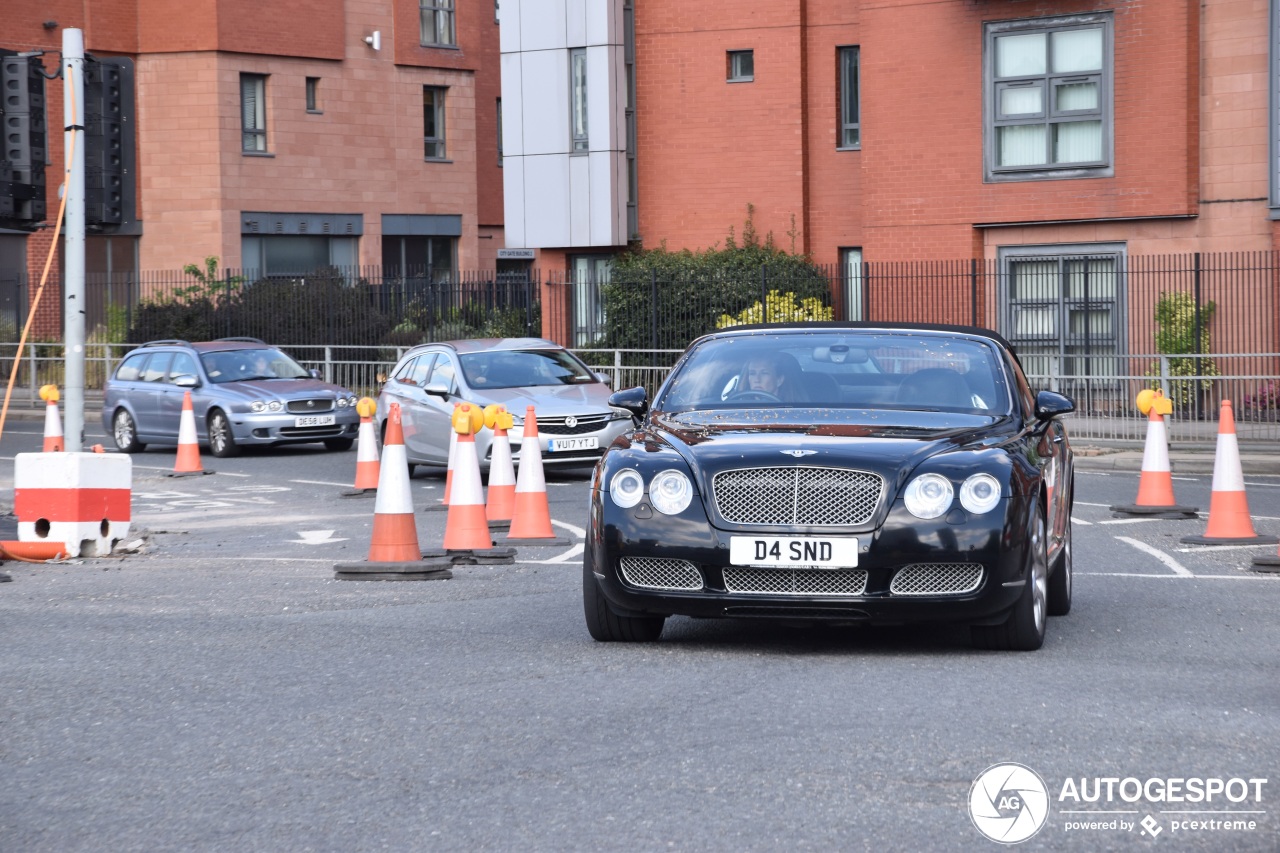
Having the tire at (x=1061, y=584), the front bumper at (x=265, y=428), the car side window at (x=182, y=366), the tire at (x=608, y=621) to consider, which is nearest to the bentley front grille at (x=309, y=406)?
the front bumper at (x=265, y=428)

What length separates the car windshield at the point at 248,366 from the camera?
24641mm

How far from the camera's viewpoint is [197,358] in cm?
2461

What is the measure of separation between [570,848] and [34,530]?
856 cm

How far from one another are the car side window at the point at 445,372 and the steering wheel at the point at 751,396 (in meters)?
10.5

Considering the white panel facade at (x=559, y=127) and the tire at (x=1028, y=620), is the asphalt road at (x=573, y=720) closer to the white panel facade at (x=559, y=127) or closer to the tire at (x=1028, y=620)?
the tire at (x=1028, y=620)

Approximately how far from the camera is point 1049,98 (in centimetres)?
2762

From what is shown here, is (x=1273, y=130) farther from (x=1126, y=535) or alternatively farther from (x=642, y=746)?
(x=642, y=746)

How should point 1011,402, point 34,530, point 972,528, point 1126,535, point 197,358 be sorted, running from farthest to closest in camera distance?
point 197,358 → point 1126,535 → point 34,530 → point 1011,402 → point 972,528

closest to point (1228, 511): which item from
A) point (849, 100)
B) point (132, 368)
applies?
point (132, 368)

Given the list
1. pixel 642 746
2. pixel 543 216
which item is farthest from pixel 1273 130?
pixel 642 746

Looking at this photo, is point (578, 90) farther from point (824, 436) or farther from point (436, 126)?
point (824, 436)

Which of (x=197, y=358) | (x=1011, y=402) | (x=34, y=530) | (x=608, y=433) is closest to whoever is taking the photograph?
(x=1011, y=402)

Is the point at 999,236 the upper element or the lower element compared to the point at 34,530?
upper

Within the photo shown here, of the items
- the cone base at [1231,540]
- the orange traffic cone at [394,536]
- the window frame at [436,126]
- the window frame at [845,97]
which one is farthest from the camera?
the window frame at [436,126]
